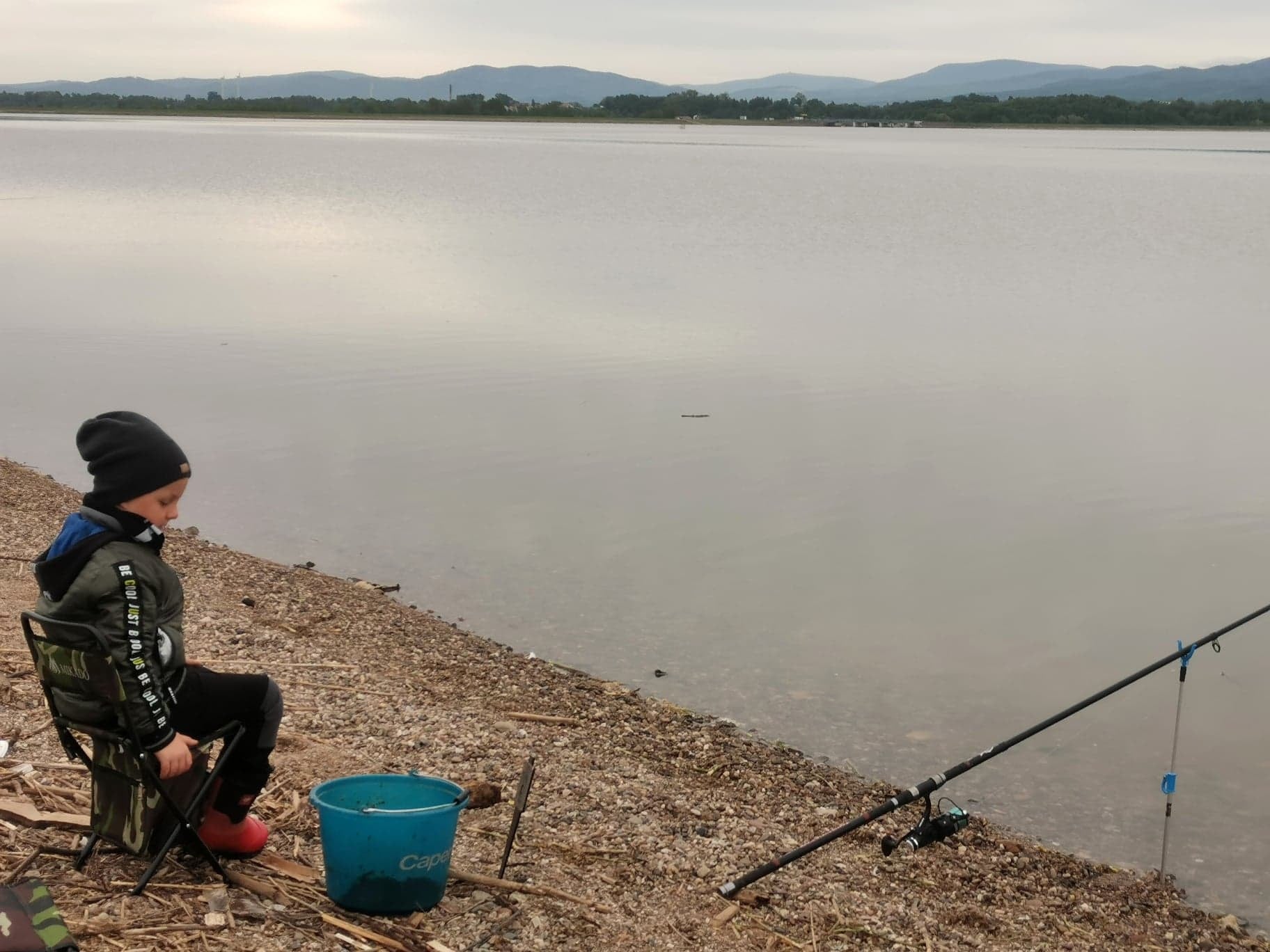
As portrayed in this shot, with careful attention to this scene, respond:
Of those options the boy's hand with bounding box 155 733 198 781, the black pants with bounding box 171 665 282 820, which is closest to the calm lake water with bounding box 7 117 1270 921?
the black pants with bounding box 171 665 282 820

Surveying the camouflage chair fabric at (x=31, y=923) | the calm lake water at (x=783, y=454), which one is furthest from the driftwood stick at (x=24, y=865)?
the calm lake water at (x=783, y=454)

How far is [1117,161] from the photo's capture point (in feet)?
285

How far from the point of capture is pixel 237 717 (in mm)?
4094

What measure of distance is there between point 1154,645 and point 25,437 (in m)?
11.6

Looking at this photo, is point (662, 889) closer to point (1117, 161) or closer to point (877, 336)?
point (877, 336)

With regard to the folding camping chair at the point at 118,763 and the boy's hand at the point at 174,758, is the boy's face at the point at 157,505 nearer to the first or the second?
the folding camping chair at the point at 118,763

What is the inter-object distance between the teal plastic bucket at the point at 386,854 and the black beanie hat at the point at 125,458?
3.61 ft

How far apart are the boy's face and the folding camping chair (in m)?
0.35

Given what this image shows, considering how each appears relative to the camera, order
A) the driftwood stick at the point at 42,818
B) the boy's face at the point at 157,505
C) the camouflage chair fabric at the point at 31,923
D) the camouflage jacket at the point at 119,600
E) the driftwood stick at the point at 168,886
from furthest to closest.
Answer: the driftwood stick at the point at 42,818
the driftwood stick at the point at 168,886
the boy's face at the point at 157,505
the camouflage jacket at the point at 119,600
the camouflage chair fabric at the point at 31,923

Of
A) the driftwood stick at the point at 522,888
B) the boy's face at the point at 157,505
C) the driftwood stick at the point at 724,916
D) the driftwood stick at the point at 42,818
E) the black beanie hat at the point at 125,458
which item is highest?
the black beanie hat at the point at 125,458

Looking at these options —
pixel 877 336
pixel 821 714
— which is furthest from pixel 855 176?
pixel 821 714

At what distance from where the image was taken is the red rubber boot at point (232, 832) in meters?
4.24

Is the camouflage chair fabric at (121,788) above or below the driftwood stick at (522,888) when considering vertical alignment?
above

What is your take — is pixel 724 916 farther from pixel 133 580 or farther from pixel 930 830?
pixel 133 580
